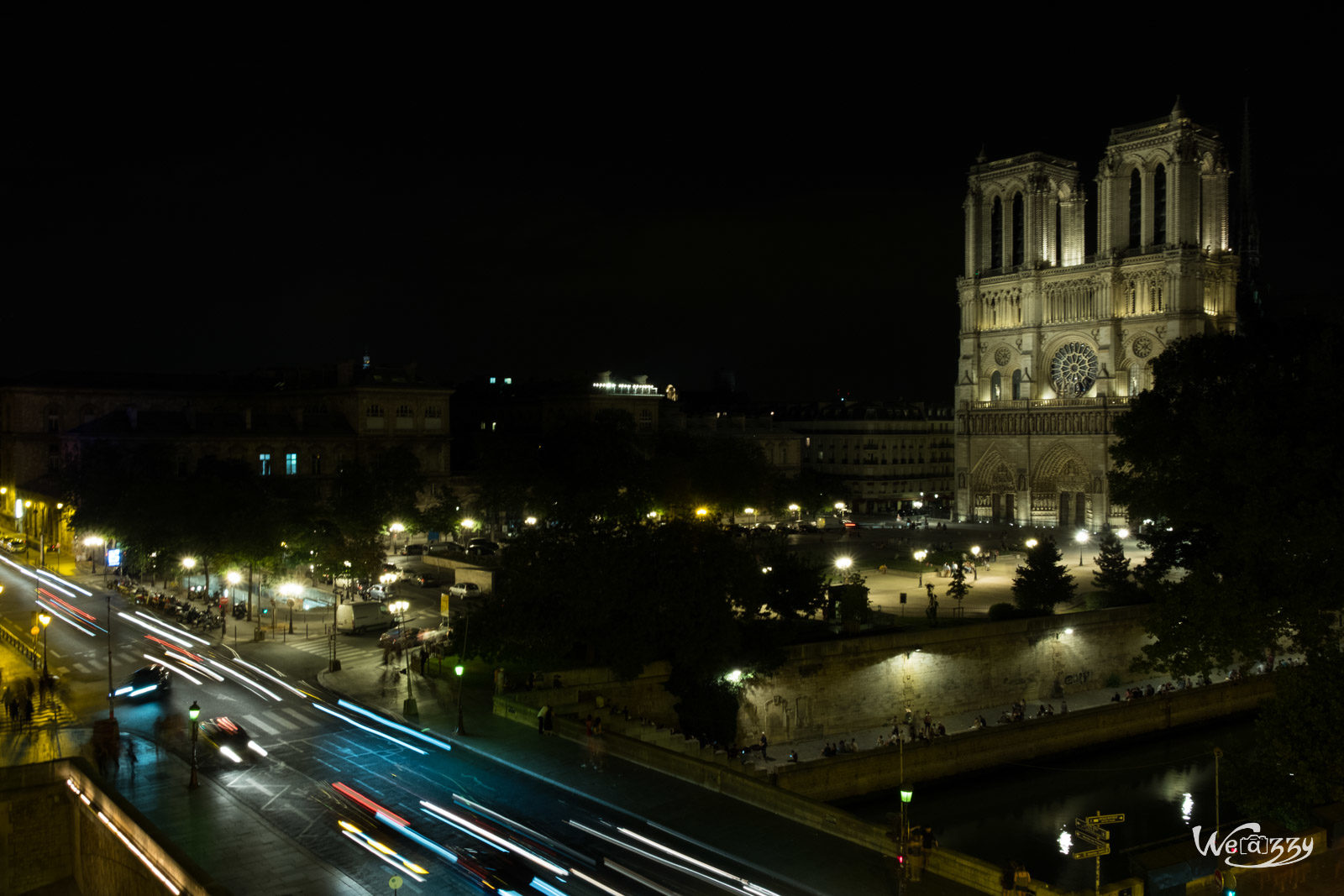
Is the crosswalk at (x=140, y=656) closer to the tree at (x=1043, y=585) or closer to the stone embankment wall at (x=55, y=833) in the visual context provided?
the stone embankment wall at (x=55, y=833)

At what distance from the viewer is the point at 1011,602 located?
50.3m

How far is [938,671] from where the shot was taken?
42.0 meters

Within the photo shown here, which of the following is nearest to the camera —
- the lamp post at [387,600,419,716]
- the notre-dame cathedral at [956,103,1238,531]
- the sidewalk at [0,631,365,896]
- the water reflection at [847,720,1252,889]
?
the sidewalk at [0,631,365,896]

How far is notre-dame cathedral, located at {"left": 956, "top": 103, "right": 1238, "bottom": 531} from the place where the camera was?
80.6 m

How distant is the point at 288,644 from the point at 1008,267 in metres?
69.7

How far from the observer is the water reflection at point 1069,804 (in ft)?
104

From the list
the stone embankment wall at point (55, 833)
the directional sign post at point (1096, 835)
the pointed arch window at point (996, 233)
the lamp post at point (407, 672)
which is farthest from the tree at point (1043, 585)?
the pointed arch window at point (996, 233)

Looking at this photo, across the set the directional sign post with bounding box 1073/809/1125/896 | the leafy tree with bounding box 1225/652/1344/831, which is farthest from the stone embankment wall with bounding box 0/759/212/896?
the leafy tree with bounding box 1225/652/1344/831

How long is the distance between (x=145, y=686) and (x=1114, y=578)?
39354mm

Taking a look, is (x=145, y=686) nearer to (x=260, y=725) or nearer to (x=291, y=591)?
(x=260, y=725)

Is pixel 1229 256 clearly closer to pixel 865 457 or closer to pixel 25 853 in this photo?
pixel 865 457

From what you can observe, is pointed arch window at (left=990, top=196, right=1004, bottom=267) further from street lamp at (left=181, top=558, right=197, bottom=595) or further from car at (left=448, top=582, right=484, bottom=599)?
street lamp at (left=181, top=558, right=197, bottom=595)

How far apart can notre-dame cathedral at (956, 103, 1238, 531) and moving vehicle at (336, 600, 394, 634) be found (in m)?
55.1

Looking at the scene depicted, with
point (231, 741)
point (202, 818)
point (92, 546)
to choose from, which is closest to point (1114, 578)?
point (231, 741)
